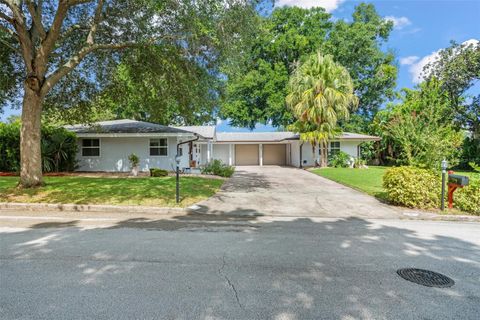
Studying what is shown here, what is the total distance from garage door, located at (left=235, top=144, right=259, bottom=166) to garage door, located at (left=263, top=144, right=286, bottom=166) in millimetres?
995

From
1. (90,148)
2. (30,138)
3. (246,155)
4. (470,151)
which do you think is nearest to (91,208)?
(30,138)

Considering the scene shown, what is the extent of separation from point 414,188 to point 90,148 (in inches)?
682

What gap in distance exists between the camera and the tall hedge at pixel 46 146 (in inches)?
623

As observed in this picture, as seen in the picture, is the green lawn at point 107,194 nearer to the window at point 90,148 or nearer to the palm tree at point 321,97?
the window at point 90,148

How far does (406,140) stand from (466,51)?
893 inches

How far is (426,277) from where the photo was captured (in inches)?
148

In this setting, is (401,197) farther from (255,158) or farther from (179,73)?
(255,158)

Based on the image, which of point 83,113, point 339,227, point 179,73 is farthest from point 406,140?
point 83,113

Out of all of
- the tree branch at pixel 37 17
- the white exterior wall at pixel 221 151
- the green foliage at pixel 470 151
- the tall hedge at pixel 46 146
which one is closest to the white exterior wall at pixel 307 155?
the white exterior wall at pixel 221 151

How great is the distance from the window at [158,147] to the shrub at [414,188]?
12758mm

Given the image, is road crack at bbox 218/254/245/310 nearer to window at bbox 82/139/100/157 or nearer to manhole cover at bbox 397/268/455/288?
manhole cover at bbox 397/268/455/288

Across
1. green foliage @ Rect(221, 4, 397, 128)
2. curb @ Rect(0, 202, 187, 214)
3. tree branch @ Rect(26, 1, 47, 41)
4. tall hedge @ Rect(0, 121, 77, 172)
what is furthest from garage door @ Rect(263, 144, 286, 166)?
curb @ Rect(0, 202, 187, 214)

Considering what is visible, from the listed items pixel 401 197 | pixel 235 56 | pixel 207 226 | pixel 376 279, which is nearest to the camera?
pixel 376 279

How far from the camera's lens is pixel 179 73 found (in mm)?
11141
